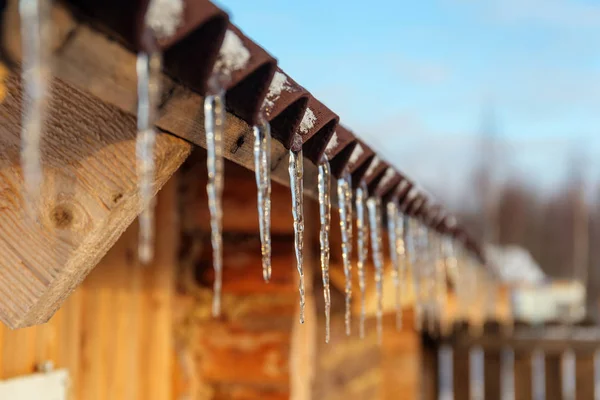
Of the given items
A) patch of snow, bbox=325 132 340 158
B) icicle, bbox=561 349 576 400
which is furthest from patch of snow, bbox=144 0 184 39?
icicle, bbox=561 349 576 400

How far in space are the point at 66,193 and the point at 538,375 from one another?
5143 millimetres

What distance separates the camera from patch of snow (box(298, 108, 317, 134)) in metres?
1.05

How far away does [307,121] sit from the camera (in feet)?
3.49

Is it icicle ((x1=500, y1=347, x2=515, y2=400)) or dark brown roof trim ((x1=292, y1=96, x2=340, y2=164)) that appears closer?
dark brown roof trim ((x1=292, y1=96, x2=340, y2=164))

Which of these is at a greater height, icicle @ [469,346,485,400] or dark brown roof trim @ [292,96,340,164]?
dark brown roof trim @ [292,96,340,164]

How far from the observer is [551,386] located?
17.4 feet

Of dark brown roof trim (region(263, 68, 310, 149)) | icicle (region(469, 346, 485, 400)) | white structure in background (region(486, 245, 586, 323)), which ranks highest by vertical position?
dark brown roof trim (region(263, 68, 310, 149))

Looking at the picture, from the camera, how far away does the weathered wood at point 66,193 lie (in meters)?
0.93

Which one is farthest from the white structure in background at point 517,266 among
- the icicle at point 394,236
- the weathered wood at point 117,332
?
the icicle at point 394,236

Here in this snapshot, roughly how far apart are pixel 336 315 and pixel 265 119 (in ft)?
8.05

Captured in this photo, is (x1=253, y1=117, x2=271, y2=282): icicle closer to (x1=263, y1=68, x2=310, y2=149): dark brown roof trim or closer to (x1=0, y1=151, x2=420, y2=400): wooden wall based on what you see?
(x1=263, y1=68, x2=310, y2=149): dark brown roof trim

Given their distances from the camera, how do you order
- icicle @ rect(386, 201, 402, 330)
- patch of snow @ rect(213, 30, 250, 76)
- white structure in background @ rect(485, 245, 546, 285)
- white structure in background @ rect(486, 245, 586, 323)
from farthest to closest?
white structure in background @ rect(485, 245, 546, 285) → white structure in background @ rect(486, 245, 586, 323) → icicle @ rect(386, 201, 402, 330) → patch of snow @ rect(213, 30, 250, 76)

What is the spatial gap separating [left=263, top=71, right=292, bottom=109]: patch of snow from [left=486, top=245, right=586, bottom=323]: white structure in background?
8.55 metres

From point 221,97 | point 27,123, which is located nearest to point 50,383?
point 27,123
